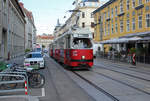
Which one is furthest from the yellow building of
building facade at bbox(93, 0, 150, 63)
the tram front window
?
the tram front window

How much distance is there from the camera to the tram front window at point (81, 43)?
50.9 feet

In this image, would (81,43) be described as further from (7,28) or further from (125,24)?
(7,28)

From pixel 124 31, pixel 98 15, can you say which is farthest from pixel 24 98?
pixel 98 15

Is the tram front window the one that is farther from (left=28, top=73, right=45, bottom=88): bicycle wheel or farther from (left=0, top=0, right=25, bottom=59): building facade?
(left=0, top=0, right=25, bottom=59): building facade

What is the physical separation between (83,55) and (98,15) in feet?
109

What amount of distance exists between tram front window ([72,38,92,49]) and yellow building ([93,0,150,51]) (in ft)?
27.1

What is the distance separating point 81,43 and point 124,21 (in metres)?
19.3

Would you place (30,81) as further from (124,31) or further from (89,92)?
(124,31)

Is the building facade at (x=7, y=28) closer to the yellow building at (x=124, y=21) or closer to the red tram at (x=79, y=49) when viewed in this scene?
the red tram at (x=79, y=49)

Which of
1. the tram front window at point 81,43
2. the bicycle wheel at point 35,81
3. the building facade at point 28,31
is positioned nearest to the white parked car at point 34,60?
the tram front window at point 81,43

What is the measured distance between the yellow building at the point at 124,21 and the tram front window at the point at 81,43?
27.1 feet

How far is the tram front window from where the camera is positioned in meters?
15.5

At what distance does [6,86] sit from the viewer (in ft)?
27.9

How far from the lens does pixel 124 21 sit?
32969mm
